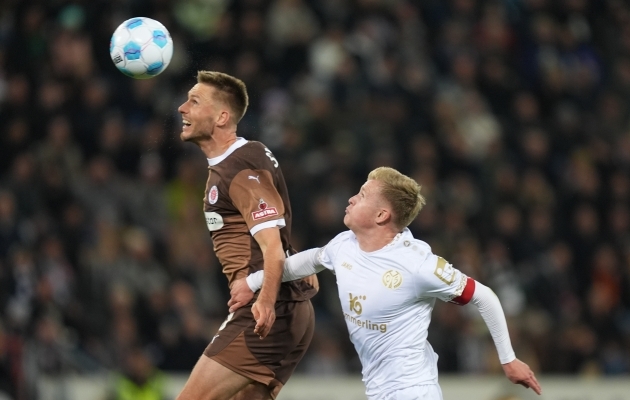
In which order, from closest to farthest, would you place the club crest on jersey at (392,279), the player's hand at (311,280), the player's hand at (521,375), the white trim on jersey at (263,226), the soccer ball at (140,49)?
the player's hand at (521,375), the club crest on jersey at (392,279), the white trim on jersey at (263,226), the player's hand at (311,280), the soccer ball at (140,49)

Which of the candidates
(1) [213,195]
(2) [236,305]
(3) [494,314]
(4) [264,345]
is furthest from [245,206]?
(3) [494,314]

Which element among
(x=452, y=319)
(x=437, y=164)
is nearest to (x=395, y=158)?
(x=437, y=164)

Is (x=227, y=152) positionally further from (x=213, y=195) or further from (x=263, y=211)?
(x=263, y=211)

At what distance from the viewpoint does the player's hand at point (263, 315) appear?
5.32 m

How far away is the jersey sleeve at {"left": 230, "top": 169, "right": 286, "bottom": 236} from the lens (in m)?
5.53

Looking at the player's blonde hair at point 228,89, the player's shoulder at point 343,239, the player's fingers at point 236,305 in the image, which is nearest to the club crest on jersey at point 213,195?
the player's blonde hair at point 228,89

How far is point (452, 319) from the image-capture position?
11.2 metres

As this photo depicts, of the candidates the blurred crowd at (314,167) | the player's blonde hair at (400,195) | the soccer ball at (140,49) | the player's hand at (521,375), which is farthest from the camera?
the blurred crowd at (314,167)

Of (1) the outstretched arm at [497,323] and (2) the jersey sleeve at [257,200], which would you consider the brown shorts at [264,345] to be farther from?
(1) the outstretched arm at [497,323]

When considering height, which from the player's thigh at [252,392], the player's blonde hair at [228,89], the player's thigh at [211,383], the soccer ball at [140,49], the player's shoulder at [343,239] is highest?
the soccer ball at [140,49]

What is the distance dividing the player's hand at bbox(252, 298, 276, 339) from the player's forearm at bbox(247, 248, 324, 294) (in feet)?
0.68

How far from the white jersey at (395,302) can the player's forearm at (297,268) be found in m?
0.15

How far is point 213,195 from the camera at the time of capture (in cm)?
573

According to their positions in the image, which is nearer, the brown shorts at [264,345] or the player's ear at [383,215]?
the player's ear at [383,215]
